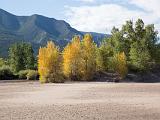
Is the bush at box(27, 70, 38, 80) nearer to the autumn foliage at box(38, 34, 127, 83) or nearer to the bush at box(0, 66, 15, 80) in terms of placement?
the bush at box(0, 66, 15, 80)

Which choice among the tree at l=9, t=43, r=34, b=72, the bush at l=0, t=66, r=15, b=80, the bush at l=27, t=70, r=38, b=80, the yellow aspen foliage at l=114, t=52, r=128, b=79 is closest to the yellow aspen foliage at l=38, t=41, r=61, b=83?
the bush at l=27, t=70, r=38, b=80

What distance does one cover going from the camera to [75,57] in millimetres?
→ 99688

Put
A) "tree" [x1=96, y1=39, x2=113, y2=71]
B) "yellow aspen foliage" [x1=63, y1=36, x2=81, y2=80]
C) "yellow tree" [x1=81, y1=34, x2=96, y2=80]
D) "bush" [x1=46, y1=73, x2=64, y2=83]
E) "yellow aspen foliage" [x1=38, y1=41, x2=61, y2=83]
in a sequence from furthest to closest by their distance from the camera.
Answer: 1. "tree" [x1=96, y1=39, x2=113, y2=71]
2. "yellow tree" [x1=81, y1=34, x2=96, y2=80]
3. "yellow aspen foliage" [x1=63, y1=36, x2=81, y2=80]
4. "yellow aspen foliage" [x1=38, y1=41, x2=61, y2=83]
5. "bush" [x1=46, y1=73, x2=64, y2=83]

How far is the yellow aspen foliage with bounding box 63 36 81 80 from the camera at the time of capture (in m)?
98.8

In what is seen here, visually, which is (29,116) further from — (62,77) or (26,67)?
(26,67)

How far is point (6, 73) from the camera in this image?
4606 inches

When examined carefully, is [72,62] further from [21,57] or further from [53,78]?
[21,57]

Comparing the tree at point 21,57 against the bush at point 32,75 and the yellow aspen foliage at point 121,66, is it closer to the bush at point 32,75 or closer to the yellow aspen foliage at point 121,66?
the bush at point 32,75

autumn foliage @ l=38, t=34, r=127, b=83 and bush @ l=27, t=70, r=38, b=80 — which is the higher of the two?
autumn foliage @ l=38, t=34, r=127, b=83

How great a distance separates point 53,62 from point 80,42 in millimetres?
10697

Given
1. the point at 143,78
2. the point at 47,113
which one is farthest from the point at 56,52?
the point at 47,113

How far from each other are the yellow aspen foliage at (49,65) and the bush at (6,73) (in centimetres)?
2048

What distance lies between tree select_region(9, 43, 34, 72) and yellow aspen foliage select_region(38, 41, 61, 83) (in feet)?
Answer: 91.9

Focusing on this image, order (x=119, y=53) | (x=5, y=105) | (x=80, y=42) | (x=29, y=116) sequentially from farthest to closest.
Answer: (x=119, y=53), (x=80, y=42), (x=5, y=105), (x=29, y=116)
